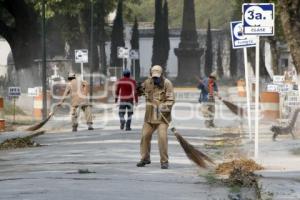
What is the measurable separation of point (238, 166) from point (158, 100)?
2.00m

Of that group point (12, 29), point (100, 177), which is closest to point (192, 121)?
point (12, 29)

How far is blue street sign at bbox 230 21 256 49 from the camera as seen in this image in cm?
2202

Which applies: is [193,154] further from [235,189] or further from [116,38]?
[116,38]

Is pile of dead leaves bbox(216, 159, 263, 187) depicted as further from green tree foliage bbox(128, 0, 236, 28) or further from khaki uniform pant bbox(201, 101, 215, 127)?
green tree foliage bbox(128, 0, 236, 28)

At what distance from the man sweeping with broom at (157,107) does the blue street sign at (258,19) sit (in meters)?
2.54

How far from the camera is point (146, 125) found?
1678 centimetres

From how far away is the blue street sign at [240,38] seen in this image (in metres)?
22.0

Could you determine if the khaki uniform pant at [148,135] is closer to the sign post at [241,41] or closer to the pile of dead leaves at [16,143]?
the sign post at [241,41]

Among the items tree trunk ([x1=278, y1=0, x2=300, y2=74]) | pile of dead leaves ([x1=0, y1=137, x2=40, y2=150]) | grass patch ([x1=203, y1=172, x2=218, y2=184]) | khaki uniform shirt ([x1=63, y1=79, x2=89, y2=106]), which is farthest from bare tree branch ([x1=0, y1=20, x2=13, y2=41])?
grass patch ([x1=203, y1=172, x2=218, y2=184])

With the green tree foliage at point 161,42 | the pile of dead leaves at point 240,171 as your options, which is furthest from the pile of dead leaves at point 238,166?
the green tree foliage at point 161,42

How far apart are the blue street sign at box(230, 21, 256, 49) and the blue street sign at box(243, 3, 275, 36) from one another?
141 inches

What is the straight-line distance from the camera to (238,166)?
15609 mm

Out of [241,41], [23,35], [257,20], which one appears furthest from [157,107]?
[23,35]

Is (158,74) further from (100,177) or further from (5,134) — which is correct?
(5,134)
